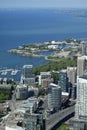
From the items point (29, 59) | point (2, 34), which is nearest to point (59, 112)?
point (29, 59)

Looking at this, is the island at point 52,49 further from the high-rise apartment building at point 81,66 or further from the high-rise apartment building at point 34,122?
the high-rise apartment building at point 34,122

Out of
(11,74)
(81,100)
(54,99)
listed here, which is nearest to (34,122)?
(81,100)

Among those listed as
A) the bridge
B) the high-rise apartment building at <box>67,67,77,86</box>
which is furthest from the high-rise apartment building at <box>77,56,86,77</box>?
the bridge

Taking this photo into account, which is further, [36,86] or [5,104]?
[36,86]

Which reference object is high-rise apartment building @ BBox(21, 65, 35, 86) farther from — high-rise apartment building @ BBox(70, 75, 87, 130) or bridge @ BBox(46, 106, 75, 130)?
high-rise apartment building @ BBox(70, 75, 87, 130)

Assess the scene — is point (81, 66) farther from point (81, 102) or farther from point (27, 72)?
point (81, 102)

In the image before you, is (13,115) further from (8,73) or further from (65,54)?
(65,54)

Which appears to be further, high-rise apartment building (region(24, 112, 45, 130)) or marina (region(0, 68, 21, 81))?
marina (region(0, 68, 21, 81))

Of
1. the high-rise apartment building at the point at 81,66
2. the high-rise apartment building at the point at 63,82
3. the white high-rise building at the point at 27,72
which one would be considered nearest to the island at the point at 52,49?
the high-rise apartment building at the point at 81,66
